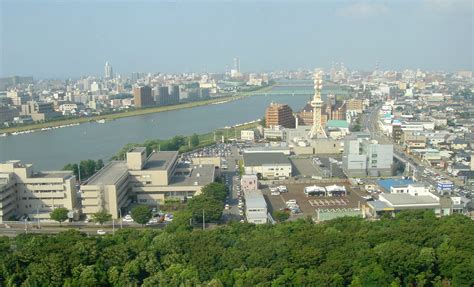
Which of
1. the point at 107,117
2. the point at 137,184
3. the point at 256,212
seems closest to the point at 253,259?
the point at 256,212

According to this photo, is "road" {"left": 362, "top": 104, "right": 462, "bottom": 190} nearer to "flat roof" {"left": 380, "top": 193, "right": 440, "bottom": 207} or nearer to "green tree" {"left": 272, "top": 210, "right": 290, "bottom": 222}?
"flat roof" {"left": 380, "top": 193, "right": 440, "bottom": 207}

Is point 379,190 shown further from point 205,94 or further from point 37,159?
point 205,94

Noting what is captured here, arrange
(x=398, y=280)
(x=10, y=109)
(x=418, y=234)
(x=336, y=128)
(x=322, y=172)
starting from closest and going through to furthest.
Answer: (x=398, y=280) < (x=418, y=234) < (x=322, y=172) < (x=336, y=128) < (x=10, y=109)

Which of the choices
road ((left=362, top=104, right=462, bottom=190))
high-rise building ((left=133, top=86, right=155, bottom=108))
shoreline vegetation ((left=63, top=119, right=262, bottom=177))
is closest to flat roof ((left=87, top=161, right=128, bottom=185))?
shoreline vegetation ((left=63, top=119, right=262, bottom=177))

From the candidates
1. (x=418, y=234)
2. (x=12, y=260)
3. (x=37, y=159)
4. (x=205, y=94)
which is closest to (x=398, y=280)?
(x=418, y=234)

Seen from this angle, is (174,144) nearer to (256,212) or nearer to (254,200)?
(254,200)

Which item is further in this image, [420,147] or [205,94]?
[205,94]
